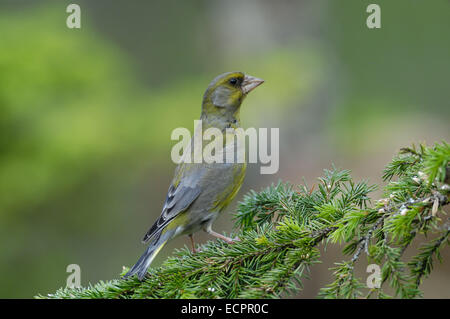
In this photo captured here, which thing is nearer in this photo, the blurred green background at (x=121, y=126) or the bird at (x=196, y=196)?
the bird at (x=196, y=196)

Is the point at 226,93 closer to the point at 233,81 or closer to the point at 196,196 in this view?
the point at 233,81

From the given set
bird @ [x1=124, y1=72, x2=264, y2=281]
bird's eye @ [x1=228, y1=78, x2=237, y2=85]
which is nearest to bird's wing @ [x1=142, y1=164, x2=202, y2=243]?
bird @ [x1=124, y1=72, x2=264, y2=281]

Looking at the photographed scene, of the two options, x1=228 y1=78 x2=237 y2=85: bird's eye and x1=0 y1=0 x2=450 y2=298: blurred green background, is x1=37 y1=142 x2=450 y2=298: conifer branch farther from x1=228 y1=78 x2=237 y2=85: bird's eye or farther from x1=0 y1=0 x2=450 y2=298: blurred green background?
x1=0 y1=0 x2=450 y2=298: blurred green background

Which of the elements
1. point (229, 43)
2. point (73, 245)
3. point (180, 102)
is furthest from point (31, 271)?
point (229, 43)

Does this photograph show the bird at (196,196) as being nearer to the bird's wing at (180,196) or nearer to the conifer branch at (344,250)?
the bird's wing at (180,196)

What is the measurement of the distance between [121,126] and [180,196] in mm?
3107

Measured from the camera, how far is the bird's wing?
4051 mm

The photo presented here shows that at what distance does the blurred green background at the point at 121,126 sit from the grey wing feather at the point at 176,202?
237 cm

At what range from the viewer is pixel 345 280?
7.86 feet

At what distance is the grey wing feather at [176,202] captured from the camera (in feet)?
13.2

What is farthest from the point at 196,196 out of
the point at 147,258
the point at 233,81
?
the point at 233,81

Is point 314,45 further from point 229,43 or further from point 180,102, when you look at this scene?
point 180,102

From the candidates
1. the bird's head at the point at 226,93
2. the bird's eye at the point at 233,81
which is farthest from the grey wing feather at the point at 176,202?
the bird's eye at the point at 233,81

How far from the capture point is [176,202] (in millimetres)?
4176
